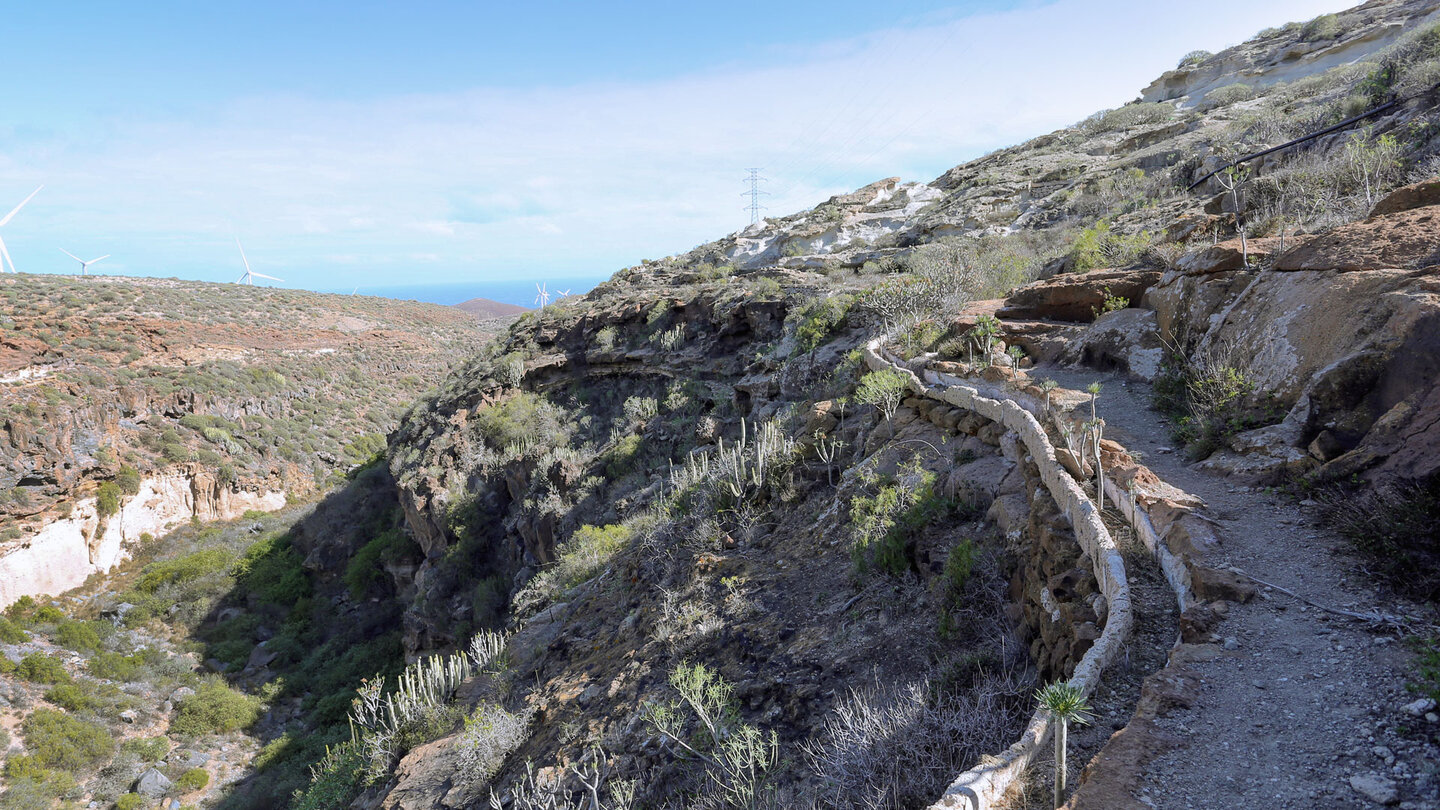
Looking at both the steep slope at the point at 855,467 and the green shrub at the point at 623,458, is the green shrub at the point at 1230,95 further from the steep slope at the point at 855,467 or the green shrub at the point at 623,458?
the green shrub at the point at 623,458

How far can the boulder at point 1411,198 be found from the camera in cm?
553

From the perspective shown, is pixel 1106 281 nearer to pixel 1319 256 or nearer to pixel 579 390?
pixel 1319 256

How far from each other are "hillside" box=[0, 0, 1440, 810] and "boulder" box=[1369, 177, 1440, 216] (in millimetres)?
23

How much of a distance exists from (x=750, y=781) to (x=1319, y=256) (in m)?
6.14

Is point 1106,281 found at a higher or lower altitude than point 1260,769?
higher

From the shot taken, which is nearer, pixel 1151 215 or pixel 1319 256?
pixel 1319 256

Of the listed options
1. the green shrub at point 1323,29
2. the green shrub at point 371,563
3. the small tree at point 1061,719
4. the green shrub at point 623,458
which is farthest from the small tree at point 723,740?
the green shrub at point 1323,29

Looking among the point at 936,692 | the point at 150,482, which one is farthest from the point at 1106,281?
the point at 150,482

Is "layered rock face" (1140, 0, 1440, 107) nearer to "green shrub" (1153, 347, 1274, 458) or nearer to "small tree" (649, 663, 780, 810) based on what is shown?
"green shrub" (1153, 347, 1274, 458)

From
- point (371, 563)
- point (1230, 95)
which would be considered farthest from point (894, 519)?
point (1230, 95)

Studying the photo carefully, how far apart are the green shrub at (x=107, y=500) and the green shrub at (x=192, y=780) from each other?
1388 cm

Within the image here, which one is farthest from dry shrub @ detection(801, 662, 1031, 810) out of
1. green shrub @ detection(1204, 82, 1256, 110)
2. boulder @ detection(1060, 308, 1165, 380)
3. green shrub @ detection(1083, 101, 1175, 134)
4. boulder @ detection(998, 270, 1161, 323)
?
green shrub @ detection(1083, 101, 1175, 134)

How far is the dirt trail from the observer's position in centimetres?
232

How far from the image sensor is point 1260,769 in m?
2.45
